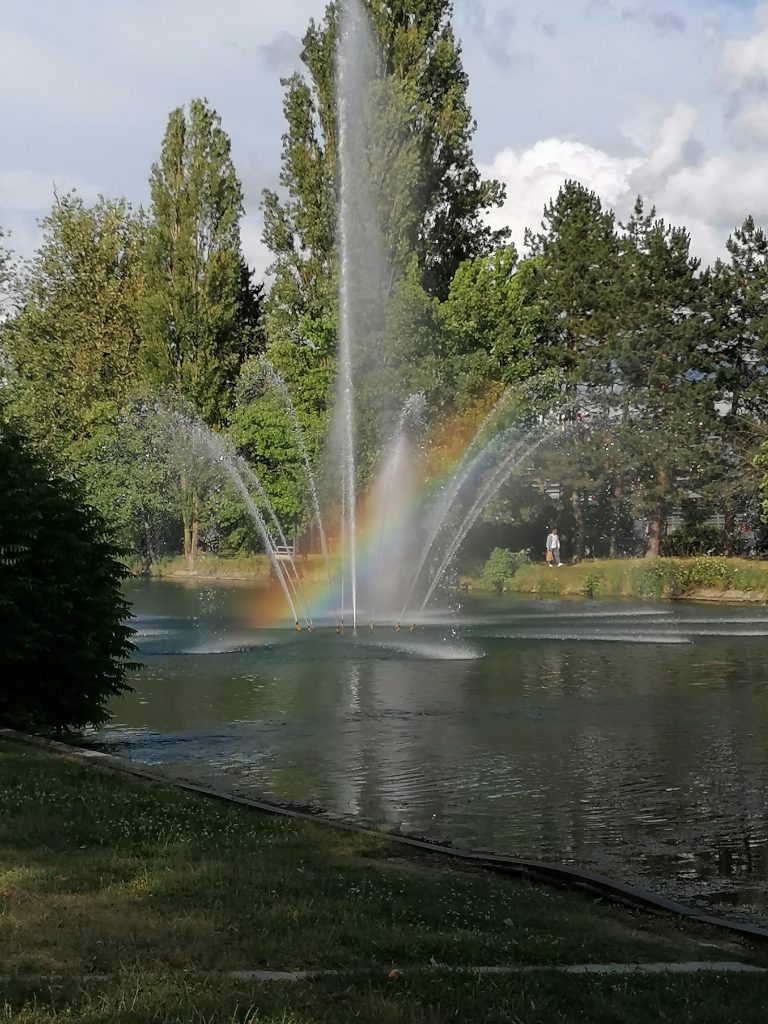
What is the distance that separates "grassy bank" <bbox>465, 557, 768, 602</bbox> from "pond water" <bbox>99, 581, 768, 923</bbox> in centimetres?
1261

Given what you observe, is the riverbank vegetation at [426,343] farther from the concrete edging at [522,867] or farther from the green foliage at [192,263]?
the concrete edging at [522,867]

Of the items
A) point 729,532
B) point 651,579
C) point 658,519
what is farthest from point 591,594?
point 729,532

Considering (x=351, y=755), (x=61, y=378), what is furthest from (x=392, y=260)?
(x=351, y=755)

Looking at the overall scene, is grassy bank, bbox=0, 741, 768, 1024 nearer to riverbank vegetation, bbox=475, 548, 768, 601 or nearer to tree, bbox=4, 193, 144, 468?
riverbank vegetation, bbox=475, 548, 768, 601

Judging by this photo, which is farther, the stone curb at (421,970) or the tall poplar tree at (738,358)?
the tall poplar tree at (738,358)

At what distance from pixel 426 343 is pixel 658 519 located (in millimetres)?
14453

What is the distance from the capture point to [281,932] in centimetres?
714

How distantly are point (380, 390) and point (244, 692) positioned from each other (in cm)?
2942

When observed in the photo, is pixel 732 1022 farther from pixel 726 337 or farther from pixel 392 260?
pixel 726 337

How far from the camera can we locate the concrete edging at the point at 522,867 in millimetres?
9453

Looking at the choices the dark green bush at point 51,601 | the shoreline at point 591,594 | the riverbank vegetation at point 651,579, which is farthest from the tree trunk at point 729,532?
the dark green bush at point 51,601

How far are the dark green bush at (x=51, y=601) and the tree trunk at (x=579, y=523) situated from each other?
146ft

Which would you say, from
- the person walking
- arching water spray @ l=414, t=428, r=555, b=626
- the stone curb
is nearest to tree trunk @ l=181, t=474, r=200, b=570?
arching water spray @ l=414, t=428, r=555, b=626

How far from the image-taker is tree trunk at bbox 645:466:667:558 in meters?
56.9
